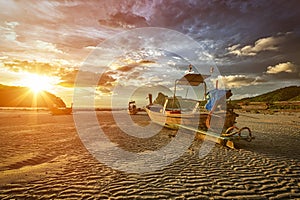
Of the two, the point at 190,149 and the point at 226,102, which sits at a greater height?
the point at 226,102

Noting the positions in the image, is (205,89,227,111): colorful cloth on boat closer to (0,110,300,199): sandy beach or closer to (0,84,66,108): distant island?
(0,110,300,199): sandy beach

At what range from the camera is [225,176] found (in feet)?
18.0

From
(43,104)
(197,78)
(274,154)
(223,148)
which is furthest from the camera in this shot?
(43,104)

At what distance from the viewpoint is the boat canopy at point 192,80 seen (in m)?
14.8

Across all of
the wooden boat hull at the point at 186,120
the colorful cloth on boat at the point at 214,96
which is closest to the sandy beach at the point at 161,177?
the colorful cloth on boat at the point at 214,96

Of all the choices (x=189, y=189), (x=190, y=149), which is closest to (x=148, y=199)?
(x=189, y=189)

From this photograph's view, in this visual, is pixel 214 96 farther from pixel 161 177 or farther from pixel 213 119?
pixel 161 177

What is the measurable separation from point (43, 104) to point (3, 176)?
100 m

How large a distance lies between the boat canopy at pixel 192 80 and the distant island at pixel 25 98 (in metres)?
78.5

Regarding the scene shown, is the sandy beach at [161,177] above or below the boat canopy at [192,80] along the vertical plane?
below

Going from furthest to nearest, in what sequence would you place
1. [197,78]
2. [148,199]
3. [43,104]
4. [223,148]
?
1. [43,104]
2. [197,78]
3. [223,148]
4. [148,199]

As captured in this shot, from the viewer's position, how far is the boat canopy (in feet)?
48.6

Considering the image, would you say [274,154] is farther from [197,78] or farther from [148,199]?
[197,78]

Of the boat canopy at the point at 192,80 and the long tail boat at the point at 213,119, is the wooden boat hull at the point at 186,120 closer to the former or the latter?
the long tail boat at the point at 213,119
